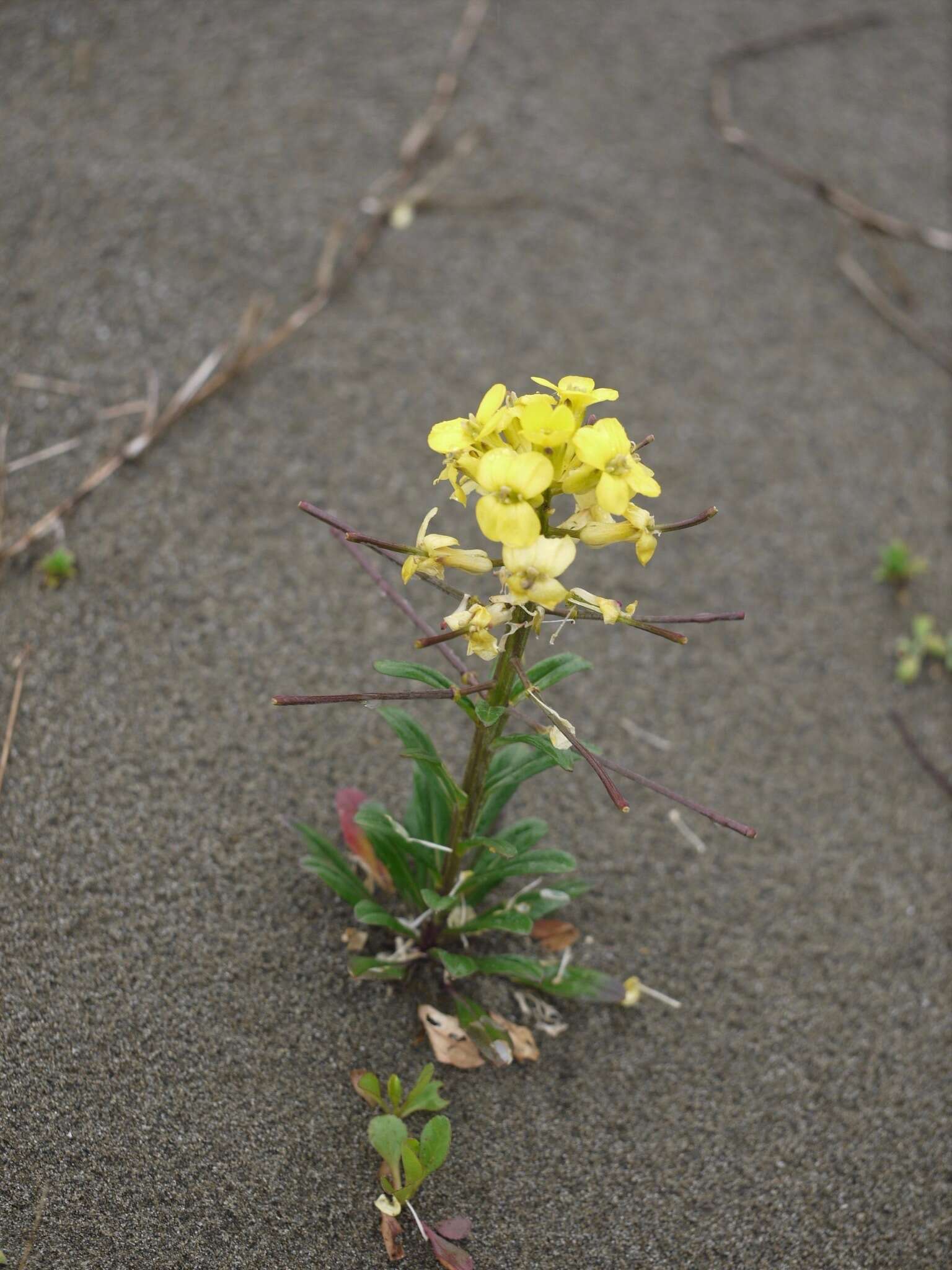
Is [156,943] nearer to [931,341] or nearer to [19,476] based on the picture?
[19,476]

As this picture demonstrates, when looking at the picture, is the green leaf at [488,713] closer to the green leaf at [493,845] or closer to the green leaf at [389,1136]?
the green leaf at [493,845]

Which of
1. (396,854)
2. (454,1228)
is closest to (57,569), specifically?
(396,854)

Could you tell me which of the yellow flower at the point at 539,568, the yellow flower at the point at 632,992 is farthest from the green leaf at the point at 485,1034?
the yellow flower at the point at 539,568

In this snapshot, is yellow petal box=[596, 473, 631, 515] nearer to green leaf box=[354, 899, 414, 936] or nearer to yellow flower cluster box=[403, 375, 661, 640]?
yellow flower cluster box=[403, 375, 661, 640]

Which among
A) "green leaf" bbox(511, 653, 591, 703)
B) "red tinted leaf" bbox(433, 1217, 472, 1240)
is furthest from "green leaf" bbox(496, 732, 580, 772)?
"red tinted leaf" bbox(433, 1217, 472, 1240)

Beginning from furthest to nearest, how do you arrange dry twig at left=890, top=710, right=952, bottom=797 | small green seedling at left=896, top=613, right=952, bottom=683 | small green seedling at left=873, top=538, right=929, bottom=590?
small green seedling at left=873, top=538, right=929, bottom=590 → small green seedling at left=896, top=613, right=952, bottom=683 → dry twig at left=890, top=710, right=952, bottom=797

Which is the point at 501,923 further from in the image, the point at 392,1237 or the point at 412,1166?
the point at 392,1237
